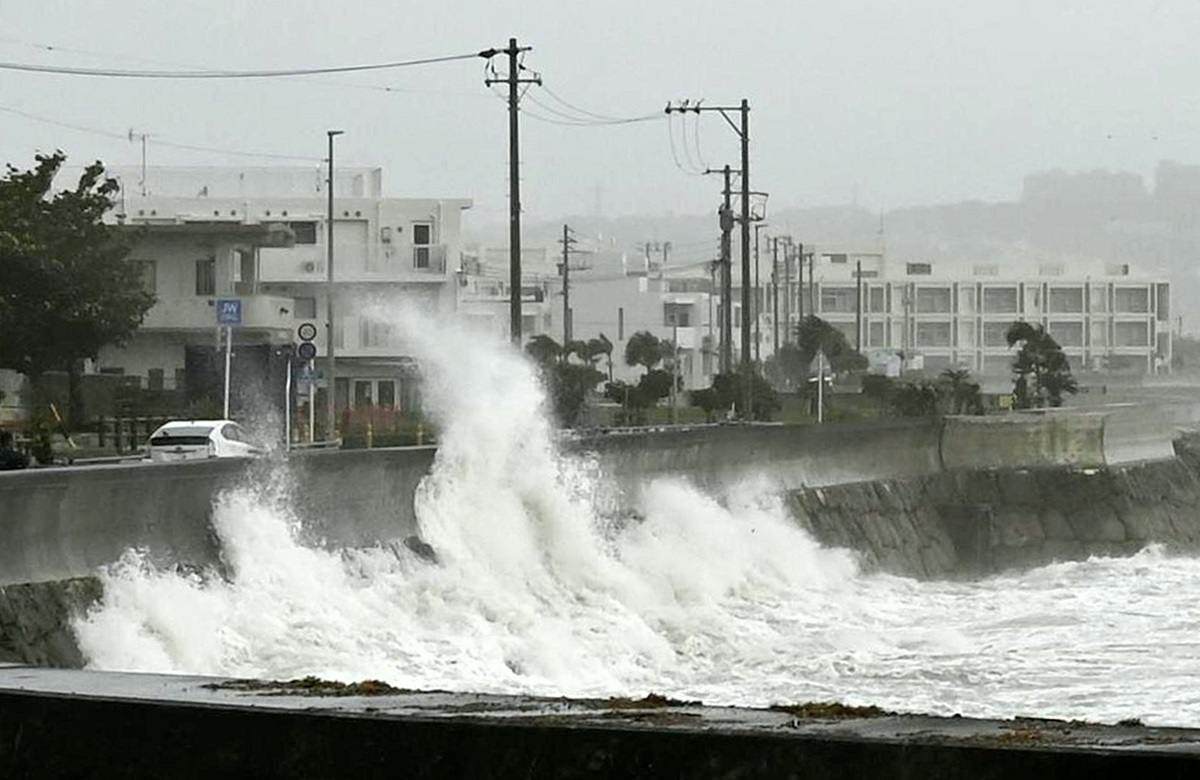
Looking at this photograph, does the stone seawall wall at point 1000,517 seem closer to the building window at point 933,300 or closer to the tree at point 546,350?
the tree at point 546,350

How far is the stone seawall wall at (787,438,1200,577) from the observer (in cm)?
3784

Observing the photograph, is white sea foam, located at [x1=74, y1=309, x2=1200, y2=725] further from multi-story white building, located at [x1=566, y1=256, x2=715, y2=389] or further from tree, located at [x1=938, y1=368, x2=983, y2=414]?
multi-story white building, located at [x1=566, y1=256, x2=715, y2=389]

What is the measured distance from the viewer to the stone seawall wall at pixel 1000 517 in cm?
3784

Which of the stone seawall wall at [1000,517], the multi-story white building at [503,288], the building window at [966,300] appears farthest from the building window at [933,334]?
the stone seawall wall at [1000,517]

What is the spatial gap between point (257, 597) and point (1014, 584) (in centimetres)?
2098

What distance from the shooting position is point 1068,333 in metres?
→ 161

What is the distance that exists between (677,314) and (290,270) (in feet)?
167

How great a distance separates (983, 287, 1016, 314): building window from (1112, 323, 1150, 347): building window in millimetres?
6828

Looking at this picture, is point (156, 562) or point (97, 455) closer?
point (156, 562)

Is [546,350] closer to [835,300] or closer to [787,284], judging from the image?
[787,284]

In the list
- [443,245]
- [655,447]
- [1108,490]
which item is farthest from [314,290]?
[655,447]

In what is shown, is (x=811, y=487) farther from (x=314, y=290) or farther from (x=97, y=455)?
(x=314, y=290)

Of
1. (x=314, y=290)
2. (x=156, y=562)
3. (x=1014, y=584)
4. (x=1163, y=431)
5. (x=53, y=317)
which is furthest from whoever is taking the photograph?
(x=314, y=290)

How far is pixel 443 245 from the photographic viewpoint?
9031cm
